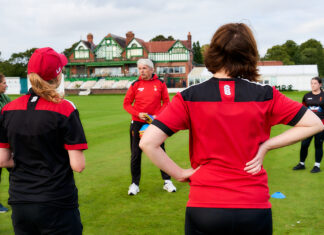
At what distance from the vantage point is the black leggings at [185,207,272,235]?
202 cm

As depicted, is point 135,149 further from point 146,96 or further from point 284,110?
point 284,110

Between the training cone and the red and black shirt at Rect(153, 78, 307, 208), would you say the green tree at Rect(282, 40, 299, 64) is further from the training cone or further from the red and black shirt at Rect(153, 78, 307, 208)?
the red and black shirt at Rect(153, 78, 307, 208)

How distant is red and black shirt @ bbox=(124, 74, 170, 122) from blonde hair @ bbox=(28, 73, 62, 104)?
3670mm

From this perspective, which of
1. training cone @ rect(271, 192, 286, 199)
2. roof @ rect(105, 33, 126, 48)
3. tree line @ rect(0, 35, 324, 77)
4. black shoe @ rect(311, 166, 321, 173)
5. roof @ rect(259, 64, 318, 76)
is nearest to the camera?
training cone @ rect(271, 192, 286, 199)

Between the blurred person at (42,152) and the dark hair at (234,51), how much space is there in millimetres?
1187

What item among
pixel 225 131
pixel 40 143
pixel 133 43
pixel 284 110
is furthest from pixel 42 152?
pixel 133 43

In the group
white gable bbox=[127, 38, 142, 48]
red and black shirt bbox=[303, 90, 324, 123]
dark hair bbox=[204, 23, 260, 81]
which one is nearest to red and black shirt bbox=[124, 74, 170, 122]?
red and black shirt bbox=[303, 90, 324, 123]

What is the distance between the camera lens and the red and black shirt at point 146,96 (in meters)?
6.41

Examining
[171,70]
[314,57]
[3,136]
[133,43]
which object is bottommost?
[3,136]

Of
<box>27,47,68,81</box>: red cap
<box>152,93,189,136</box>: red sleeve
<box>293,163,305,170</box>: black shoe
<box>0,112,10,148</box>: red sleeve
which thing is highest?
<box>27,47,68,81</box>: red cap

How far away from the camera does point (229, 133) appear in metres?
2.03

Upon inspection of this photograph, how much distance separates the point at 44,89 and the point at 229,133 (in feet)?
4.82

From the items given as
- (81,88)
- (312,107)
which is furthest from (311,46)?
(312,107)

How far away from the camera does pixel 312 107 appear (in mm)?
7949
